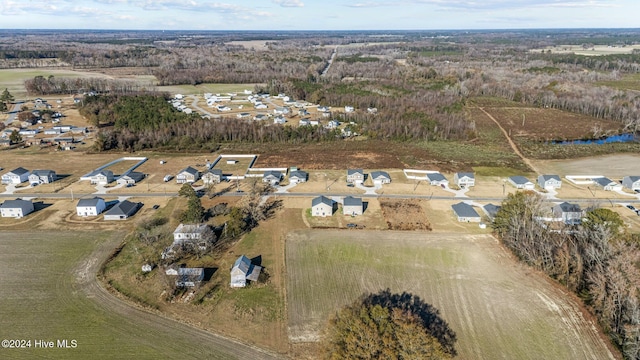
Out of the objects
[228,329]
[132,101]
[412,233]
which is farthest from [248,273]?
[132,101]

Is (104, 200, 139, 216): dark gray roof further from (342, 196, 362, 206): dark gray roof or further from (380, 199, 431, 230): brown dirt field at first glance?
(380, 199, 431, 230): brown dirt field

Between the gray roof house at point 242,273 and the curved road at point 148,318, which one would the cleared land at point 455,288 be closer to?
the gray roof house at point 242,273

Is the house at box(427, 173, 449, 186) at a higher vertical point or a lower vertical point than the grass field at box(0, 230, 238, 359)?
higher

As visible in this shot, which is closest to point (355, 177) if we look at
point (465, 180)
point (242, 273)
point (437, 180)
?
point (437, 180)

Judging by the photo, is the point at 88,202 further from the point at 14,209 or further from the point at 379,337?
the point at 379,337

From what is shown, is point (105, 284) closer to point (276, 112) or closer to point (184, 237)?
point (184, 237)

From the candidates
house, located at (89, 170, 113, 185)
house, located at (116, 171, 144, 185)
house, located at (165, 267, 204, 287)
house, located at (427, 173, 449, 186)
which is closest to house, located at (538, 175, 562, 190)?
house, located at (427, 173, 449, 186)

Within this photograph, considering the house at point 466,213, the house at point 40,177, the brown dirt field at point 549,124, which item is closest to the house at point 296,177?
the house at point 466,213
